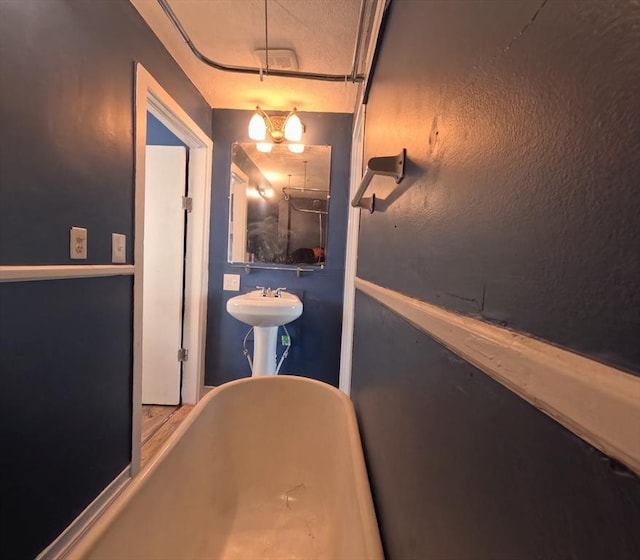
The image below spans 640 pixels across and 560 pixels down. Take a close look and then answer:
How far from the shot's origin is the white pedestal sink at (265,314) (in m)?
1.88

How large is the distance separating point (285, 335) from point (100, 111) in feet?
5.34

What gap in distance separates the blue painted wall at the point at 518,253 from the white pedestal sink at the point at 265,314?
1.35 m

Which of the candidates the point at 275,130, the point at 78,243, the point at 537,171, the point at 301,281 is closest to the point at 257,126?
the point at 275,130

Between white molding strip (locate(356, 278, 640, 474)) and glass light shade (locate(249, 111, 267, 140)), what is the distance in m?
2.12

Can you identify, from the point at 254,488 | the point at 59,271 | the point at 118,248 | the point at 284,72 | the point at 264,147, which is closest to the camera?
the point at 59,271

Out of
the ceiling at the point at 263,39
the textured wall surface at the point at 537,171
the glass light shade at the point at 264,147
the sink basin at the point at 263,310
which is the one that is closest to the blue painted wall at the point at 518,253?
the textured wall surface at the point at 537,171

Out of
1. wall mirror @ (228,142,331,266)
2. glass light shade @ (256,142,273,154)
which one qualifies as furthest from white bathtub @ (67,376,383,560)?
glass light shade @ (256,142,273,154)

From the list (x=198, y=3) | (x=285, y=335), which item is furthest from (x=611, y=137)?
(x=285, y=335)

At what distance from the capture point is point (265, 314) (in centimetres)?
187

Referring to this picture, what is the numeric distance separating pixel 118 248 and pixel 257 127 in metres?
1.26

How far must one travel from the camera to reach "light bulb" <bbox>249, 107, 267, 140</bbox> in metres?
2.10

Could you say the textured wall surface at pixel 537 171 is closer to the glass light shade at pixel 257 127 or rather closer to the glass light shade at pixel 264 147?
the glass light shade at pixel 257 127

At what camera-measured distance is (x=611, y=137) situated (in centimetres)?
20

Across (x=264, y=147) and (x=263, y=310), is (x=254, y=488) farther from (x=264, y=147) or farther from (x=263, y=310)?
(x=264, y=147)
